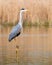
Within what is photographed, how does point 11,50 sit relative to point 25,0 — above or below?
below

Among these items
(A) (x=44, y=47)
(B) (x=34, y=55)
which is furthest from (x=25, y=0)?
(B) (x=34, y=55)

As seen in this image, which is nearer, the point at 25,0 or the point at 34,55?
the point at 34,55

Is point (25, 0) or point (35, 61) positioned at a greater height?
point (25, 0)

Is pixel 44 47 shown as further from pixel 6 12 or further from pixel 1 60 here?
pixel 6 12

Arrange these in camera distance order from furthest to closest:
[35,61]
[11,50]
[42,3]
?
[42,3] < [11,50] < [35,61]

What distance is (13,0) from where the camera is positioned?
21.4m

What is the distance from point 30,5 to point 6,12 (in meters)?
1.42

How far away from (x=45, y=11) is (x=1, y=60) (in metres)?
10.9

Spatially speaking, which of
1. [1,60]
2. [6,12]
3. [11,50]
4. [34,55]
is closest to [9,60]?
[1,60]

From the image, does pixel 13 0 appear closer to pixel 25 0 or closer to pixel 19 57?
pixel 25 0

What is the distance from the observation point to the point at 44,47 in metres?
13.2

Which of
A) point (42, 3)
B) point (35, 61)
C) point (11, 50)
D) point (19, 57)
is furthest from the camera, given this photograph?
point (42, 3)

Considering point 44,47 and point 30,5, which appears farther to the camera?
point 30,5

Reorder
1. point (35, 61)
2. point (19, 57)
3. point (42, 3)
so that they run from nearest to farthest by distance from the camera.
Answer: point (35, 61), point (19, 57), point (42, 3)
